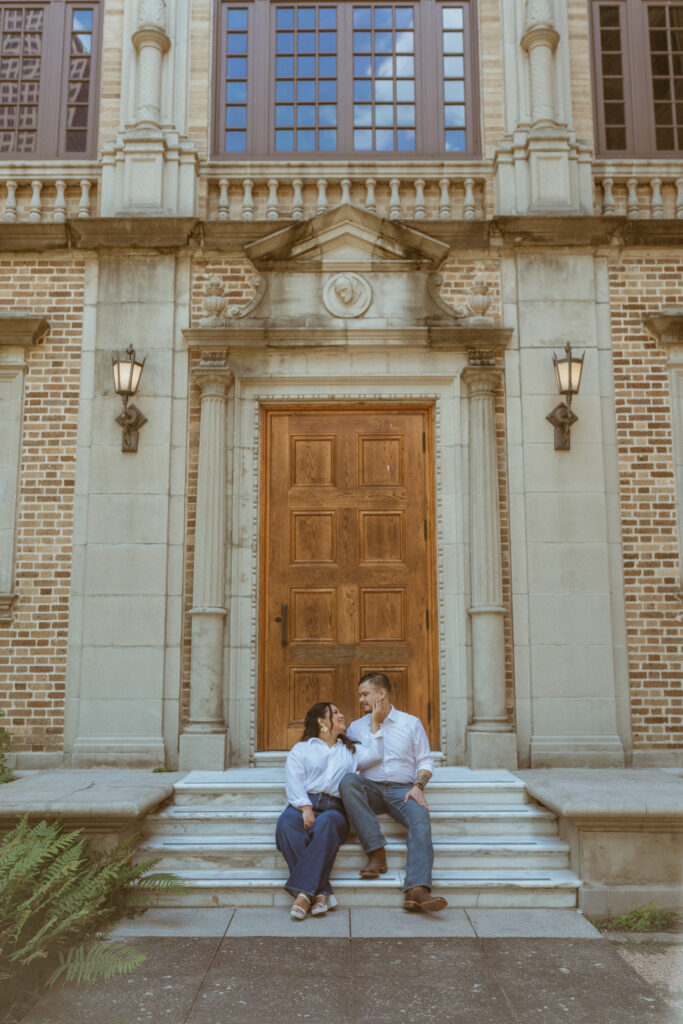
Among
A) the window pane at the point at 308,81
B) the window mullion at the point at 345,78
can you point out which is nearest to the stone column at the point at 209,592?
the window pane at the point at 308,81

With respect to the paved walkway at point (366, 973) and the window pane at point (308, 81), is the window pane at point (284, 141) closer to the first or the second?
the window pane at point (308, 81)

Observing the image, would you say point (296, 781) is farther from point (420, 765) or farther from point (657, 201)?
point (657, 201)

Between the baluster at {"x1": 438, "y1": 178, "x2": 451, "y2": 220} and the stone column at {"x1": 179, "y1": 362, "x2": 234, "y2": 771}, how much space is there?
8.81 ft

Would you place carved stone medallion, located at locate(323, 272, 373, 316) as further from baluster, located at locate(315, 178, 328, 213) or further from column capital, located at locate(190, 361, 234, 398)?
column capital, located at locate(190, 361, 234, 398)

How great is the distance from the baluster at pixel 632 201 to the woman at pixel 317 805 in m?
5.66

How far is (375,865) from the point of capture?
19.1ft

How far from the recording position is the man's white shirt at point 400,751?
20.6 ft

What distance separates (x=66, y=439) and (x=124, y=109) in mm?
3455

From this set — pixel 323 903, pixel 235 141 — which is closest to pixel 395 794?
pixel 323 903

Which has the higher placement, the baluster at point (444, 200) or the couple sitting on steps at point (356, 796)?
the baluster at point (444, 200)

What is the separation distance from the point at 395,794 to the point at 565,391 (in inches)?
161

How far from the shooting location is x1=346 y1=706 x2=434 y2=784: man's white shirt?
6289 mm

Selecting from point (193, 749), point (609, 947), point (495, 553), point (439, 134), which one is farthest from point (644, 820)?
point (439, 134)

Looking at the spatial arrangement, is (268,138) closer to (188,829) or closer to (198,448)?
(198,448)
